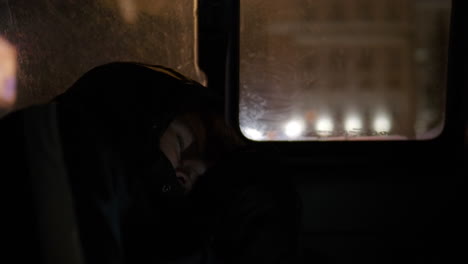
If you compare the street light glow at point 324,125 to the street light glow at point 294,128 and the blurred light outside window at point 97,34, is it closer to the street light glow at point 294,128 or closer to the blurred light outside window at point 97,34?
the street light glow at point 294,128

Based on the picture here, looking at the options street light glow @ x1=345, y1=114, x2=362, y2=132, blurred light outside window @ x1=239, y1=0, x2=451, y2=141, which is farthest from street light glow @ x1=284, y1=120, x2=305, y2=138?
street light glow @ x1=345, y1=114, x2=362, y2=132

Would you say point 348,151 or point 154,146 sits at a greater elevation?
point 154,146

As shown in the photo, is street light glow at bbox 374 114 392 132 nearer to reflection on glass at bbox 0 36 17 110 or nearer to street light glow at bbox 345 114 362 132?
street light glow at bbox 345 114 362 132

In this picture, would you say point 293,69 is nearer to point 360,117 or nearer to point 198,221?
point 360,117

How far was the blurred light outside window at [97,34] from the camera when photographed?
1.16m

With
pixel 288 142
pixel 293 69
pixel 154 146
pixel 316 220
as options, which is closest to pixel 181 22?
pixel 293 69

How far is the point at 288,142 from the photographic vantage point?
3.94ft

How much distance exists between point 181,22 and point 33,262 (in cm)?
75

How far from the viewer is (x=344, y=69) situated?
123 cm

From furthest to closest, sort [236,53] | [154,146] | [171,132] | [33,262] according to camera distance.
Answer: [236,53]
[171,132]
[154,146]
[33,262]

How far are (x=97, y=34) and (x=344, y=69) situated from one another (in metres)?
0.68

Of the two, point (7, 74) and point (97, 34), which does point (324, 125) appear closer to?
point (97, 34)

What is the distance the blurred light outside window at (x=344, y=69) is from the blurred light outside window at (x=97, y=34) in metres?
0.17

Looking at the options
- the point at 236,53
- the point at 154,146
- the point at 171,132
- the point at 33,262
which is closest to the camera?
the point at 33,262
